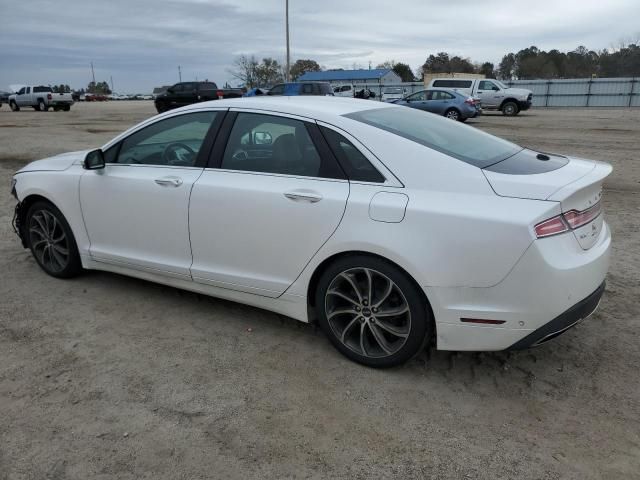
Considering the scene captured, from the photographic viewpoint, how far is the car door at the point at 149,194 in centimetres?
370

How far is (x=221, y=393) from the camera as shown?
2.98m

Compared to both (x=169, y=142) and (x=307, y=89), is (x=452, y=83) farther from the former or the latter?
(x=169, y=142)

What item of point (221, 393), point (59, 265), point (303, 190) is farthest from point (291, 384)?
point (59, 265)

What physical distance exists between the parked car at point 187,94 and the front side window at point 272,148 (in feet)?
87.5

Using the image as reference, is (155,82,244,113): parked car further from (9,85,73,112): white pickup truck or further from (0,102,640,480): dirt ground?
(0,102,640,480): dirt ground

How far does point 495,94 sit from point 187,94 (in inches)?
665

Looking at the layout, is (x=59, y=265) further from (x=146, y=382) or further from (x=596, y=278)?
(x=596, y=278)

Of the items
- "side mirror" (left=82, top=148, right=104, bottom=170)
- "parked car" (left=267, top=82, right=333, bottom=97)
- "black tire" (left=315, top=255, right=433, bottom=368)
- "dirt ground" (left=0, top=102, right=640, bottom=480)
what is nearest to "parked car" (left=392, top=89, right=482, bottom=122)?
"parked car" (left=267, top=82, right=333, bottom=97)

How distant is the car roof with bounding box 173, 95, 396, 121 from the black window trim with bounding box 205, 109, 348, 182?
0.03 metres

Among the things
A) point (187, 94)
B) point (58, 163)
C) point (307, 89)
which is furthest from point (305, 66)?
point (58, 163)

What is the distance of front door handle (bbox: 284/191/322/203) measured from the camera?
3.11 m

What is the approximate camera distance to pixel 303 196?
315 cm

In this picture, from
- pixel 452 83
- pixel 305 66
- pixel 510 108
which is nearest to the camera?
pixel 510 108

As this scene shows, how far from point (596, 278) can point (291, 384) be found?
181 cm
